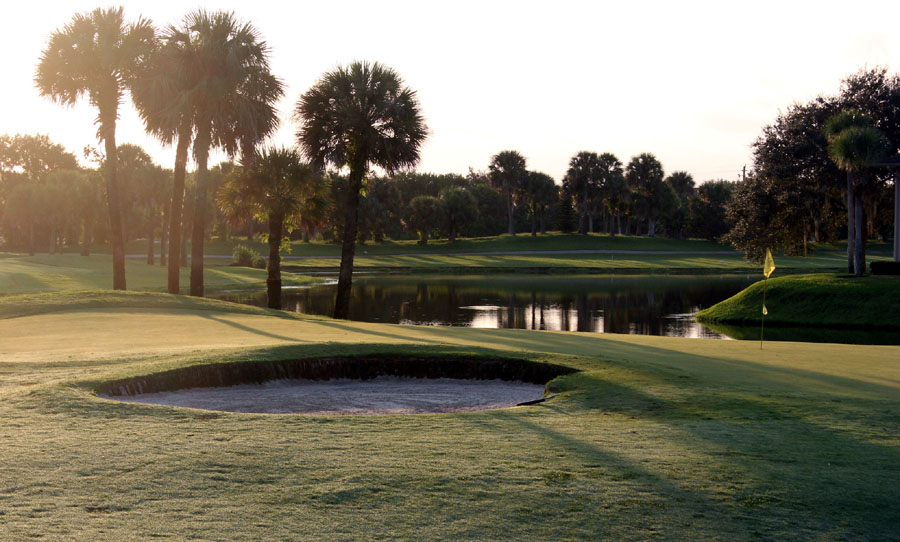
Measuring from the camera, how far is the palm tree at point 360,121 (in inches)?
1206

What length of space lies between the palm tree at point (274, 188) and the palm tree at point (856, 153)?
23.9 m

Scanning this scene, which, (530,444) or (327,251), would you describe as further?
(327,251)

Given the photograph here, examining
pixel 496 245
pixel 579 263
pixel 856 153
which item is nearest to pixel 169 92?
pixel 856 153

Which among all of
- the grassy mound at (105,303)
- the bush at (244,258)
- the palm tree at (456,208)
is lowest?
the grassy mound at (105,303)

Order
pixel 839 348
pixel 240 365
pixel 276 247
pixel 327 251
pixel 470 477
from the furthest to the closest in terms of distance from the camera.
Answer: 1. pixel 327 251
2. pixel 276 247
3. pixel 839 348
4. pixel 240 365
5. pixel 470 477

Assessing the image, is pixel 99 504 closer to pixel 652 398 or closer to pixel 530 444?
pixel 530 444

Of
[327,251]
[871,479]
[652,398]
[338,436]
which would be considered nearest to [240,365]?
[338,436]

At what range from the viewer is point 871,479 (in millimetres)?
6453

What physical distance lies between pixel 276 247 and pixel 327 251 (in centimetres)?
6507

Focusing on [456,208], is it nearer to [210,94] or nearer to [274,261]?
[274,261]

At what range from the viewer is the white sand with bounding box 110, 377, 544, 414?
35.2ft

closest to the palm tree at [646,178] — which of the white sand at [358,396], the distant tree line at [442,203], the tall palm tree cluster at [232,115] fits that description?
the distant tree line at [442,203]

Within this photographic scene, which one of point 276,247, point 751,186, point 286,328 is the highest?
point 751,186

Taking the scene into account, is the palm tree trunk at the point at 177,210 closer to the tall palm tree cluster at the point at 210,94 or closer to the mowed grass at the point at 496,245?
the tall palm tree cluster at the point at 210,94
